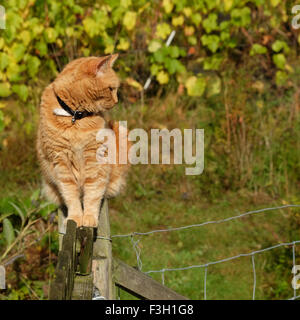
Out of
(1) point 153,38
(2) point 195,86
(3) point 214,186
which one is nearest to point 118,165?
(3) point 214,186

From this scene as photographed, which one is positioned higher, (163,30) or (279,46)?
(163,30)

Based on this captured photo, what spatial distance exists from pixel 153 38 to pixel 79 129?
294 centimetres

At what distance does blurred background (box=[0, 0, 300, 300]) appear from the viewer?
3428mm

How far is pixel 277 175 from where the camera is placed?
4.37m

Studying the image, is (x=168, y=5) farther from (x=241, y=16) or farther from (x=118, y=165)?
(x=118, y=165)

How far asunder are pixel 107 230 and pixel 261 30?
13.2ft

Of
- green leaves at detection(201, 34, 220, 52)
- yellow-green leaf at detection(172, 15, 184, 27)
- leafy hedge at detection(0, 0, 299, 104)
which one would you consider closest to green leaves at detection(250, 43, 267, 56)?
leafy hedge at detection(0, 0, 299, 104)

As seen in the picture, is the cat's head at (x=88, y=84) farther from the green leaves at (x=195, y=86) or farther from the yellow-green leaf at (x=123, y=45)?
the green leaves at (x=195, y=86)

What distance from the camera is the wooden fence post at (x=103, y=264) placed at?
1727mm

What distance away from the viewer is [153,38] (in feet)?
16.2

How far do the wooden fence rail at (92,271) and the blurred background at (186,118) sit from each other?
1.34 metres

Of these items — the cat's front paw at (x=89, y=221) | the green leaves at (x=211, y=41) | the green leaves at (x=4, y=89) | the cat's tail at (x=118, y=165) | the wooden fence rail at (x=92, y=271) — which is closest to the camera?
the wooden fence rail at (x=92, y=271)

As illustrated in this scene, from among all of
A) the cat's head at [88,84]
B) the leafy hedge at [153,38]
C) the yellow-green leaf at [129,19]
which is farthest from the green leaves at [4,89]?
the cat's head at [88,84]
